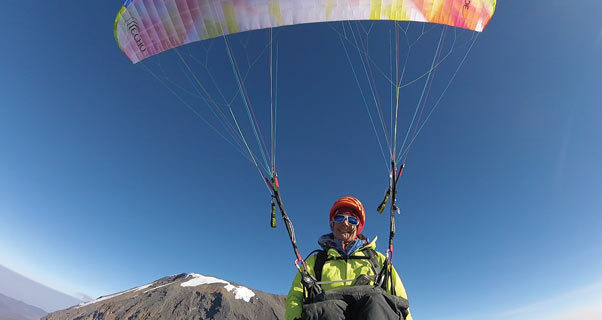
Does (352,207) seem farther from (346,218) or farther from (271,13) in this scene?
(271,13)

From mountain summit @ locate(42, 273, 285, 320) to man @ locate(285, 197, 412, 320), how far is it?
7188 centimetres

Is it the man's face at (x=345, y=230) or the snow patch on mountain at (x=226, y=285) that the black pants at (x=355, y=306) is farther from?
the snow patch on mountain at (x=226, y=285)

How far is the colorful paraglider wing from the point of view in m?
7.73

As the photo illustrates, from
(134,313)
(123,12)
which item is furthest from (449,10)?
(134,313)

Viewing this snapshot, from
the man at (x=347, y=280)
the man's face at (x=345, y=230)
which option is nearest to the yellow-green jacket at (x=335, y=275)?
the man at (x=347, y=280)

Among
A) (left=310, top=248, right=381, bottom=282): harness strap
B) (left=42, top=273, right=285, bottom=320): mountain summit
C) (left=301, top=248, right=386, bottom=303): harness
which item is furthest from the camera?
(left=42, top=273, right=285, bottom=320): mountain summit

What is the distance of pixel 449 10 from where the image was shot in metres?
8.09

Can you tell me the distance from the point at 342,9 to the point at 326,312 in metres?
7.94

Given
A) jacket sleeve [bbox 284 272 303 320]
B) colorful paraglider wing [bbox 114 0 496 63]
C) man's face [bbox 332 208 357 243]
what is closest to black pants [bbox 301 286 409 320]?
jacket sleeve [bbox 284 272 303 320]

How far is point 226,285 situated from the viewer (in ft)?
253

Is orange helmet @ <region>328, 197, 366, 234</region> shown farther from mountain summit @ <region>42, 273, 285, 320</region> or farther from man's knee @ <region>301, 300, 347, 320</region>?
mountain summit @ <region>42, 273, 285, 320</region>

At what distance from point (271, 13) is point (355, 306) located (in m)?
7.66

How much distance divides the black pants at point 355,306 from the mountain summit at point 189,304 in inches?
2852

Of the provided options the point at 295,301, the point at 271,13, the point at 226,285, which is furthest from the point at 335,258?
the point at 226,285
